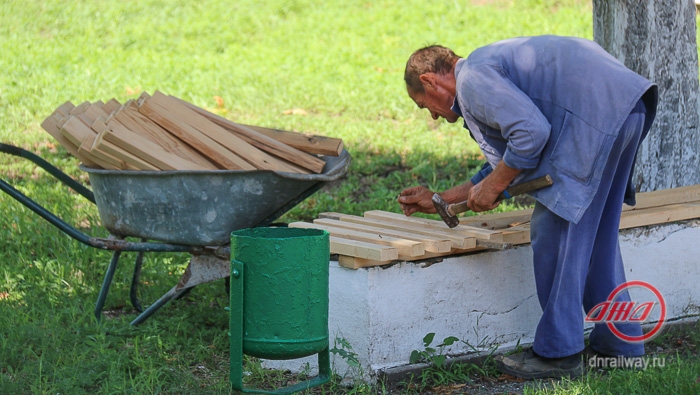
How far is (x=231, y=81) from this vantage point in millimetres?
10109

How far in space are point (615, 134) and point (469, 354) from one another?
1235 mm

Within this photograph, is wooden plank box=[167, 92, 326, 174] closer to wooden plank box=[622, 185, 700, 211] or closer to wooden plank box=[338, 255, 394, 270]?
wooden plank box=[338, 255, 394, 270]

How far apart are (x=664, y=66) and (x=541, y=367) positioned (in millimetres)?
2331

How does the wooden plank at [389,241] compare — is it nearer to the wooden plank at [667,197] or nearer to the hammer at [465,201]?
the hammer at [465,201]

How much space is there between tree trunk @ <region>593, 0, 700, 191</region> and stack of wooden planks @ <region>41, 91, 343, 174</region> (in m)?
2.08

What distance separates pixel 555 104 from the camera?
3.54 metres

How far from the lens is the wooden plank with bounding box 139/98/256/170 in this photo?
13.3ft

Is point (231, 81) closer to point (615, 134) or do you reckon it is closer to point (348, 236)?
point (348, 236)

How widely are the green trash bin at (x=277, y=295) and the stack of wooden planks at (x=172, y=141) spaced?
103 cm

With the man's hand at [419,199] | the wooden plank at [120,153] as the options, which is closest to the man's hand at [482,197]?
the man's hand at [419,199]

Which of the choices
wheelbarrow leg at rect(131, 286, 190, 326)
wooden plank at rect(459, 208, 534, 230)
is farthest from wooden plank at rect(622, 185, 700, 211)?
wheelbarrow leg at rect(131, 286, 190, 326)

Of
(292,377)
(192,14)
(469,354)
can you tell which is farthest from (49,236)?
(192,14)

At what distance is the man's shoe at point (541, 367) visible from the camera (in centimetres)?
381

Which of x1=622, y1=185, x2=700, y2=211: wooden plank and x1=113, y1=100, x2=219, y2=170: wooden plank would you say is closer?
x1=113, y1=100, x2=219, y2=170: wooden plank
